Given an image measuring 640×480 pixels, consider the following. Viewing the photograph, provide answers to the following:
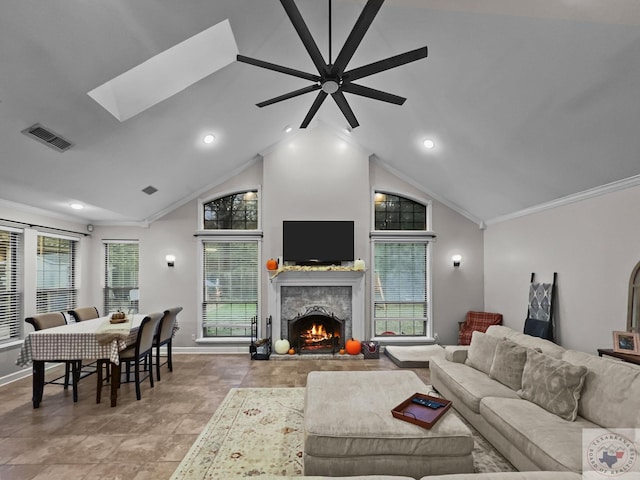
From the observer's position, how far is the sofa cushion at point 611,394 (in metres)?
2.31

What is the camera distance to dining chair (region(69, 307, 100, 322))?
4904 millimetres

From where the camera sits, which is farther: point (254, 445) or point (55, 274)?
point (55, 274)

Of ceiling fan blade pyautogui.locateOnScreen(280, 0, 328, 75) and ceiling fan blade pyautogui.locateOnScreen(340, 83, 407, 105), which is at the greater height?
ceiling fan blade pyautogui.locateOnScreen(280, 0, 328, 75)

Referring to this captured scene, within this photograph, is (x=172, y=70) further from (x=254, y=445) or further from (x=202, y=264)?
(x=254, y=445)

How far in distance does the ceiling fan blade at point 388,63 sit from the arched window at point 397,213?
4164mm

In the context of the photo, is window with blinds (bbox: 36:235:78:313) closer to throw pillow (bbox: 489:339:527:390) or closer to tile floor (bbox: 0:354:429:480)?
tile floor (bbox: 0:354:429:480)

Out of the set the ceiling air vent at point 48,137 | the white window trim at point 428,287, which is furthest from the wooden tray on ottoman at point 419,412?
the ceiling air vent at point 48,137

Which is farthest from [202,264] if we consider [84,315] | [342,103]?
[342,103]

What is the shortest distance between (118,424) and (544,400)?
12.6ft

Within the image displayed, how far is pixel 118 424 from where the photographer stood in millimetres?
3457

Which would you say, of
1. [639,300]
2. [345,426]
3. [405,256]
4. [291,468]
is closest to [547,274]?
[639,300]

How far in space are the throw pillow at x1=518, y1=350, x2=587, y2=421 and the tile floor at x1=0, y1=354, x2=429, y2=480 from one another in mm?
2185

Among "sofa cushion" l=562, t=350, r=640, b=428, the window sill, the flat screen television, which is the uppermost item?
the flat screen television

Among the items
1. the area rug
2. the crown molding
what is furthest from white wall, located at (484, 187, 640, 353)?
the area rug
